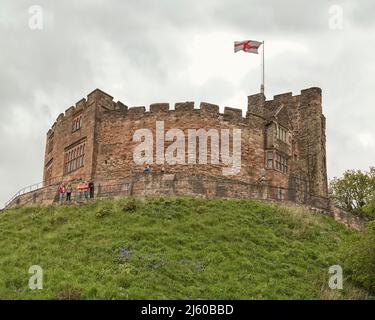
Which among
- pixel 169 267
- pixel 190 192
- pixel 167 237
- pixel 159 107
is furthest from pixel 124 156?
pixel 169 267

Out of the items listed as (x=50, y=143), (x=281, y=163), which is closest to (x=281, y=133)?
(x=281, y=163)

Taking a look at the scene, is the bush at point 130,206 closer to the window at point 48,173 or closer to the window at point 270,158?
the window at point 270,158

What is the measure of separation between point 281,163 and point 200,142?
19.7 feet

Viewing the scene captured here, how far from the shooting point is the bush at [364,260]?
22.9m

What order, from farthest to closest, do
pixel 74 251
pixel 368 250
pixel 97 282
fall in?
pixel 74 251, pixel 368 250, pixel 97 282

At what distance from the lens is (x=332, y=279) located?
79.2 feet

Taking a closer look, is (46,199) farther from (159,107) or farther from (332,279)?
(332,279)

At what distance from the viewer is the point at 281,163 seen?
39.8 meters

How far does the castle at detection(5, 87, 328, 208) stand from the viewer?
34.6m

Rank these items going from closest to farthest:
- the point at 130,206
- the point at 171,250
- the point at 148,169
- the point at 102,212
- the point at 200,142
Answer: the point at 171,250
the point at 102,212
the point at 130,206
the point at 148,169
the point at 200,142

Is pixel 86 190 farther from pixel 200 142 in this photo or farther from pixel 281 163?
pixel 281 163

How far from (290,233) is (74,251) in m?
10.4

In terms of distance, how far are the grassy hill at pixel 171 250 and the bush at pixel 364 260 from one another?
1.50 ft
